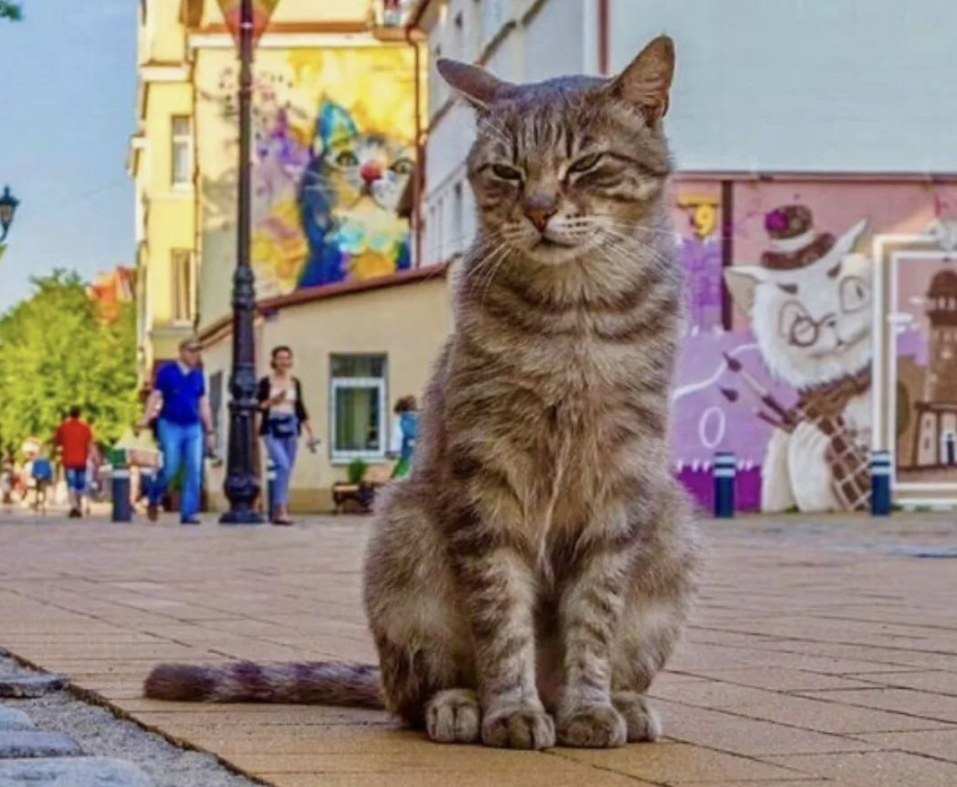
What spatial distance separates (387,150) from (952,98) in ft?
77.0

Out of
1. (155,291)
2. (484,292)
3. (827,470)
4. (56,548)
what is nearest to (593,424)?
(484,292)

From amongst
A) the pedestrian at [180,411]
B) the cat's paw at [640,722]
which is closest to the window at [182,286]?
the pedestrian at [180,411]

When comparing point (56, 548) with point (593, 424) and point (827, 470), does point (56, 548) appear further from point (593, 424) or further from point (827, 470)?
point (827, 470)

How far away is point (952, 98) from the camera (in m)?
31.8

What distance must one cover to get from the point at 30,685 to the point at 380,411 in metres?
32.1

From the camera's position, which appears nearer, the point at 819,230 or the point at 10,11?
the point at 10,11

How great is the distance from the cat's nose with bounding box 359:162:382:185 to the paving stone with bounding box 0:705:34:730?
48465mm

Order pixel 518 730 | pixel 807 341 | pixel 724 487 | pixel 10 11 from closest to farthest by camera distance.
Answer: pixel 518 730 < pixel 10 11 < pixel 724 487 < pixel 807 341

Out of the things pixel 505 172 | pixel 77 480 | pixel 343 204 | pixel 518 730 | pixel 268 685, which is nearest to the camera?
pixel 518 730

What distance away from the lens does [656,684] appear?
665cm

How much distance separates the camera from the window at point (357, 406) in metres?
38.4

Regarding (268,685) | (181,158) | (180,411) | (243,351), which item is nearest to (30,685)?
(268,685)

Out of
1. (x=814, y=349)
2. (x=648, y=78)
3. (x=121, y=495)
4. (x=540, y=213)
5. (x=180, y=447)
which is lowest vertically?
(x=121, y=495)

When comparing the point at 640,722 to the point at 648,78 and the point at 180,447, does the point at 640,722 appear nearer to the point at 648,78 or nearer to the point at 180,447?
the point at 648,78
